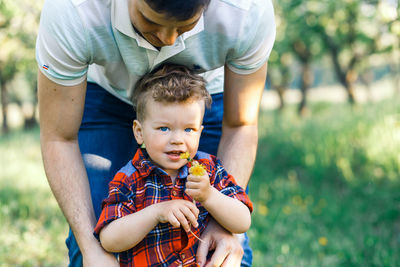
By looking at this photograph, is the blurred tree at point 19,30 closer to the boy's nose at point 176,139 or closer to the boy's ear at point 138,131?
the boy's ear at point 138,131

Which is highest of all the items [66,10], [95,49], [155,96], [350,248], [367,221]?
[66,10]

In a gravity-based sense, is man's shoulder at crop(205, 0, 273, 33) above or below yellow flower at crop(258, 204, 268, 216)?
above

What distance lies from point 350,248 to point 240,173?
6.86 feet

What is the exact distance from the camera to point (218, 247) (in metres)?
2.01

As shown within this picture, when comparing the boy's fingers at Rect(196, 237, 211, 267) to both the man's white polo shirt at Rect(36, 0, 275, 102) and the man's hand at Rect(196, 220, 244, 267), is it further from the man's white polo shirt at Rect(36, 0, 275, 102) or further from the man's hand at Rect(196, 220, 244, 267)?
the man's white polo shirt at Rect(36, 0, 275, 102)

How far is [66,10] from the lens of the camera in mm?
1892

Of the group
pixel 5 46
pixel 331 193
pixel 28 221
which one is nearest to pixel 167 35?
pixel 28 221

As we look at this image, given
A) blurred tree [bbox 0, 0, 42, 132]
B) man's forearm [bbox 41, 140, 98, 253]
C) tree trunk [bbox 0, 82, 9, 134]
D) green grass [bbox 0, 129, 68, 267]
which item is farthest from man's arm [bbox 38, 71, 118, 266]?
tree trunk [bbox 0, 82, 9, 134]

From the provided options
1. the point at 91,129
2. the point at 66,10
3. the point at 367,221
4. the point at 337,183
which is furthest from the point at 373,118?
the point at 66,10

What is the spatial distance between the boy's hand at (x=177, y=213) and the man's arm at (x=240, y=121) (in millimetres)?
542

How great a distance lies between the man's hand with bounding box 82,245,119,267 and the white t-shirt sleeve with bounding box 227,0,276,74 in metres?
1.07

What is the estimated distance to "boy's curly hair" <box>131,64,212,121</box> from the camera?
196cm

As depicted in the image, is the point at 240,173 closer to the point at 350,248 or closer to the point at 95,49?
the point at 95,49

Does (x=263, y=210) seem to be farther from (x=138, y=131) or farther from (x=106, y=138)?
(x=138, y=131)
